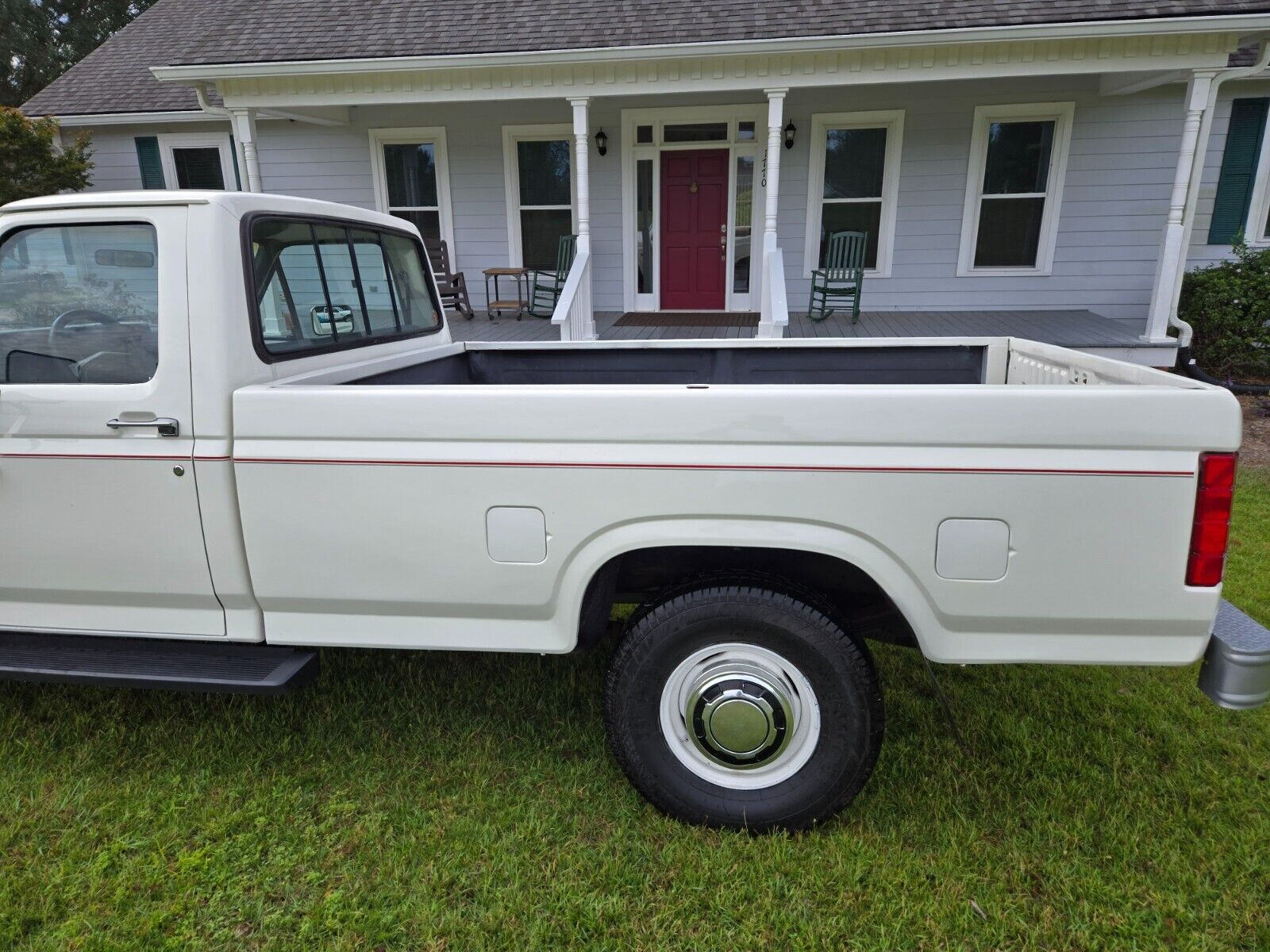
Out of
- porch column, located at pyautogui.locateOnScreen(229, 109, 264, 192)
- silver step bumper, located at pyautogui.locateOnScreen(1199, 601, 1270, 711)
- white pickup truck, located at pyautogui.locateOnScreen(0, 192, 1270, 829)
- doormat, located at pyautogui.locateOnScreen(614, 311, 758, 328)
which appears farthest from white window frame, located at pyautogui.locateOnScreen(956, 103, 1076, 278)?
silver step bumper, located at pyautogui.locateOnScreen(1199, 601, 1270, 711)

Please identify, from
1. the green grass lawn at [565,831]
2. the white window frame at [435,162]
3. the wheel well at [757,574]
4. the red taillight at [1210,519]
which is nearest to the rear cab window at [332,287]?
the wheel well at [757,574]

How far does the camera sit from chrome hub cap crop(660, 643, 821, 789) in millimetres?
2396

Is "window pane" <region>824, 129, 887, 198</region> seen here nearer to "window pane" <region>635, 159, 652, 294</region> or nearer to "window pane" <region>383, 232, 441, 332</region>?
"window pane" <region>635, 159, 652, 294</region>

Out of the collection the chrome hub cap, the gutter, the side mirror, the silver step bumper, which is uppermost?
the gutter

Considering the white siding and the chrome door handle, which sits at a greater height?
the white siding

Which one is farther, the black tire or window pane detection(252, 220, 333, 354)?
window pane detection(252, 220, 333, 354)

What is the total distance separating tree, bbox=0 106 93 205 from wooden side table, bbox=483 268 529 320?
6.38 m

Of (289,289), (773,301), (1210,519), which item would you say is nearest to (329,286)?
(289,289)

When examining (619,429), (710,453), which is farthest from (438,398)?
(710,453)

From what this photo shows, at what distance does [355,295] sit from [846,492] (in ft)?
7.08

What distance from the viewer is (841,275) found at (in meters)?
10.4

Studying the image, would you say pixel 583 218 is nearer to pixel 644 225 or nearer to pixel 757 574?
pixel 644 225

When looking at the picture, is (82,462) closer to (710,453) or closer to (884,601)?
(710,453)

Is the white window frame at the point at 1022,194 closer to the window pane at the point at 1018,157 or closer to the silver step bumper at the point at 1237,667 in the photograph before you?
the window pane at the point at 1018,157
